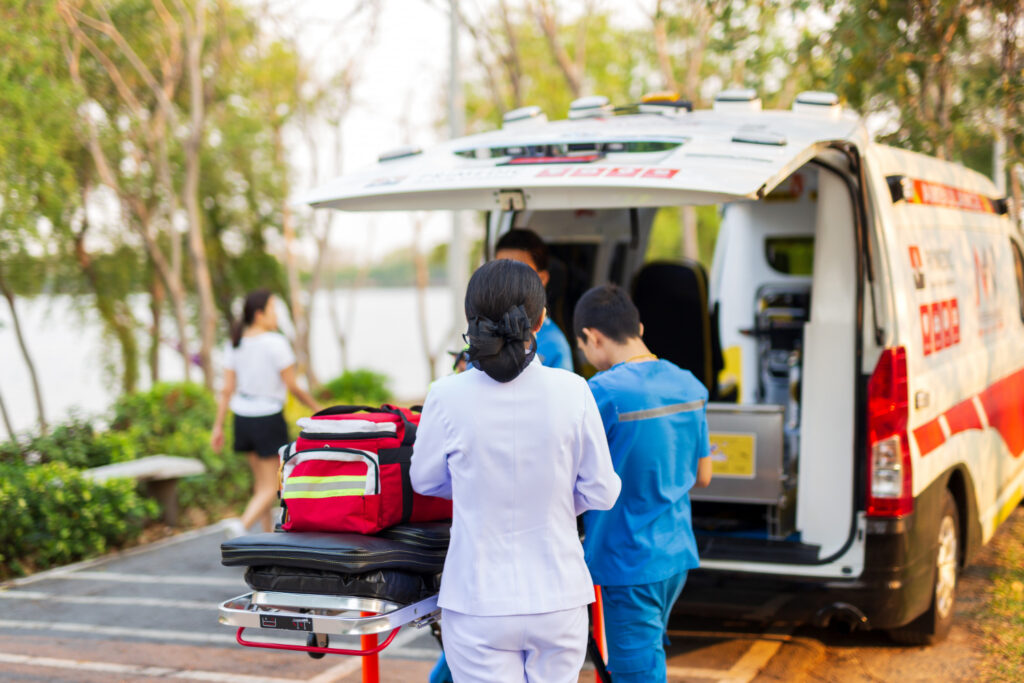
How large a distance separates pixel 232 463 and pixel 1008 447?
6061mm

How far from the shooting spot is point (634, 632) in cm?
328

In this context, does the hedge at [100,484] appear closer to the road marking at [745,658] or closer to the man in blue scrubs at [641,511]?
the road marking at [745,658]

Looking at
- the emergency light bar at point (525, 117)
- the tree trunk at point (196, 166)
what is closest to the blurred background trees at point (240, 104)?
the tree trunk at point (196, 166)

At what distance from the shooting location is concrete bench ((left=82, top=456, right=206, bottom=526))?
7.44m

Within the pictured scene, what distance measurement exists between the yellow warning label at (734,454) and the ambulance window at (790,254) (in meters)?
2.27

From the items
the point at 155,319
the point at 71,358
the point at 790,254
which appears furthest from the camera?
the point at 71,358

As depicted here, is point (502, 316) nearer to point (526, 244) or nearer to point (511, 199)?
point (511, 199)

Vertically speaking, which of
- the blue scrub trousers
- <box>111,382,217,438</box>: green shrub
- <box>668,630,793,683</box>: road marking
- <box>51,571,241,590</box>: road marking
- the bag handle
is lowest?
<box>668,630,793,683</box>: road marking

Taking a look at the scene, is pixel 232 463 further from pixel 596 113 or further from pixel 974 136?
pixel 974 136

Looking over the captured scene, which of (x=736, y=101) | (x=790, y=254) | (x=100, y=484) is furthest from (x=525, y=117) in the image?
(x=100, y=484)

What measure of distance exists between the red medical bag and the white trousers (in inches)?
17.7

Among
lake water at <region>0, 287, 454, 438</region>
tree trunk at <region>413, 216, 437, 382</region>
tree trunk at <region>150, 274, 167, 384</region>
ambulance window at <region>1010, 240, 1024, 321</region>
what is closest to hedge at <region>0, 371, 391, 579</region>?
lake water at <region>0, 287, 454, 438</region>

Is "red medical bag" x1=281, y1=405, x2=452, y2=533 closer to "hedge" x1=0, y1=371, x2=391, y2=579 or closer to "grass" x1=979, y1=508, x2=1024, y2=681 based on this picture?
"grass" x1=979, y1=508, x2=1024, y2=681

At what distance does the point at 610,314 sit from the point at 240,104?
1552cm
